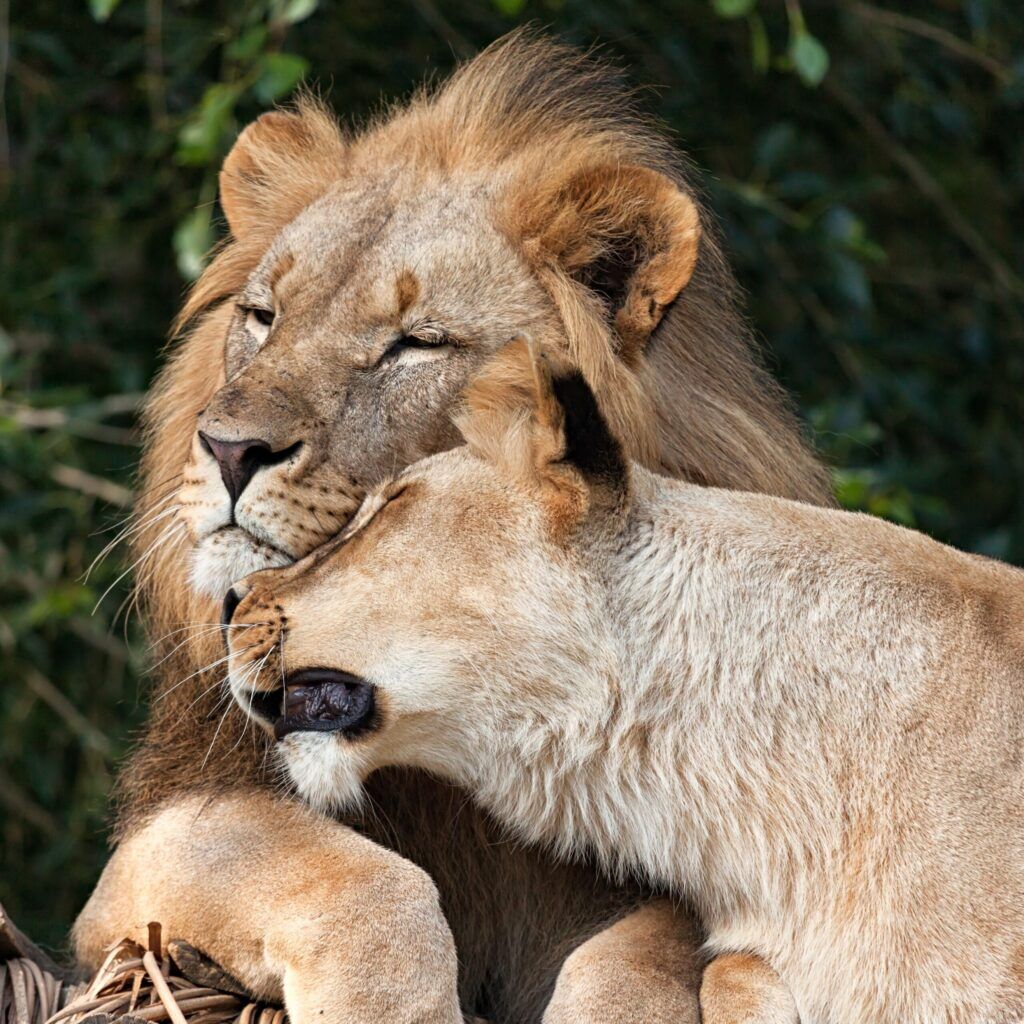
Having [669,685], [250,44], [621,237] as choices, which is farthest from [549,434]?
[250,44]

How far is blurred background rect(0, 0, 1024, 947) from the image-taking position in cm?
466

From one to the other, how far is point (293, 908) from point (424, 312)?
84cm

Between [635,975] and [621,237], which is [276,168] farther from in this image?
[635,975]

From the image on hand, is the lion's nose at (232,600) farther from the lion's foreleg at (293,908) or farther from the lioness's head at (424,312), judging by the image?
the lion's foreleg at (293,908)

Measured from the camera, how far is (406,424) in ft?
7.92

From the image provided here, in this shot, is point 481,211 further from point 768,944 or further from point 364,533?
point 768,944

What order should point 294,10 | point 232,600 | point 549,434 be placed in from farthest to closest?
point 294,10 → point 232,600 → point 549,434

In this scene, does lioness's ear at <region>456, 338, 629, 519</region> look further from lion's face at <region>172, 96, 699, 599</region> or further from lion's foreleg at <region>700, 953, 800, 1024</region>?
lion's foreleg at <region>700, 953, 800, 1024</region>

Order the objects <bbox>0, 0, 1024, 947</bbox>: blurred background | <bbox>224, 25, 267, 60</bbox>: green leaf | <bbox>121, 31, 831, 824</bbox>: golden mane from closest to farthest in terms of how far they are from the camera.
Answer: <bbox>121, 31, 831, 824</bbox>: golden mane < <bbox>224, 25, 267, 60</bbox>: green leaf < <bbox>0, 0, 1024, 947</bbox>: blurred background

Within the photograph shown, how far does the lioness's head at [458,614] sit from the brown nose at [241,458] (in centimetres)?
19

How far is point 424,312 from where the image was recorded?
98.0 inches

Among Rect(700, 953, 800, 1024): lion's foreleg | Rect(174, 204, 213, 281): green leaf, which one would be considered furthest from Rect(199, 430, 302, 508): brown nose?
Rect(174, 204, 213, 281): green leaf

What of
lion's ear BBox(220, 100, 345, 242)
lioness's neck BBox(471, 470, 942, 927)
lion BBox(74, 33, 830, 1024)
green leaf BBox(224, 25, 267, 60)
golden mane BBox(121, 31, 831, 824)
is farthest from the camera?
green leaf BBox(224, 25, 267, 60)

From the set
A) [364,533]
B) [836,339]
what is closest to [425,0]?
[836,339]
